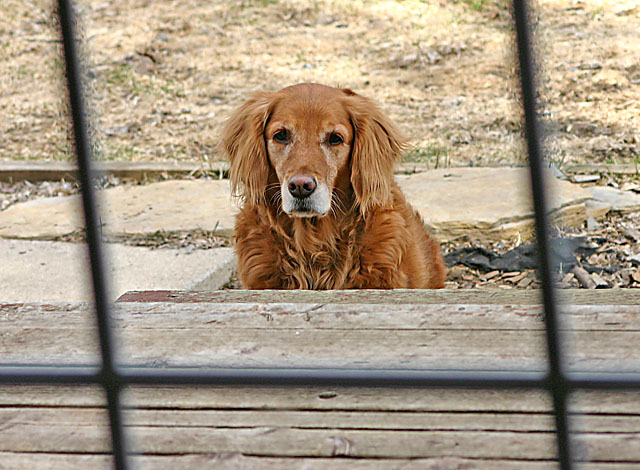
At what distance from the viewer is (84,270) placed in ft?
12.4

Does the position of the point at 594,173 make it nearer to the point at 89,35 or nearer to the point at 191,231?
the point at 191,231

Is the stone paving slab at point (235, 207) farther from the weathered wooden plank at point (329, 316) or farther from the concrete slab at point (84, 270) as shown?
the weathered wooden plank at point (329, 316)

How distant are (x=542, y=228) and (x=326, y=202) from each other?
8.18ft

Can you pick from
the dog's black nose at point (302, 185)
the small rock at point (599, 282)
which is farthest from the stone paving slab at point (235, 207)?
the dog's black nose at point (302, 185)

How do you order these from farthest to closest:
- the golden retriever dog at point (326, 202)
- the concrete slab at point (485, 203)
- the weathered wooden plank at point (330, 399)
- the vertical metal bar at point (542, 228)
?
the concrete slab at point (485, 203) → the golden retriever dog at point (326, 202) → the weathered wooden plank at point (330, 399) → the vertical metal bar at point (542, 228)

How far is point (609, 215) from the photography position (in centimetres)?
464

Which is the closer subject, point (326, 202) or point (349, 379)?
point (349, 379)

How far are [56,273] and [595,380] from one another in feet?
12.4

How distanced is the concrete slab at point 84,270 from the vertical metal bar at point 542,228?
3.18m

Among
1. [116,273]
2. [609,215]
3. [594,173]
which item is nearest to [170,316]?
[116,273]

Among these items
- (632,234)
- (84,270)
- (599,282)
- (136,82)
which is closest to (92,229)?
(84,270)

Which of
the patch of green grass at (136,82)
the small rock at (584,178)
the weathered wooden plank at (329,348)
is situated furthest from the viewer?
the patch of green grass at (136,82)

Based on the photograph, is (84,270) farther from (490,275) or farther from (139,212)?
(490,275)

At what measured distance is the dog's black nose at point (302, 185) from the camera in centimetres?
314
